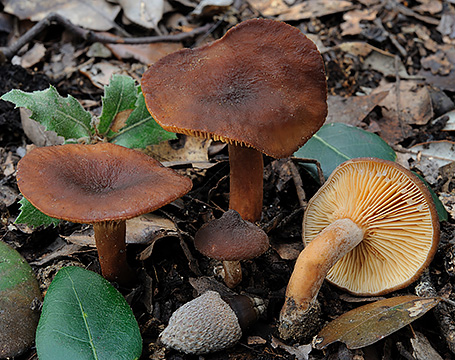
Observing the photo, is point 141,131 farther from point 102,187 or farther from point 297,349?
point 297,349

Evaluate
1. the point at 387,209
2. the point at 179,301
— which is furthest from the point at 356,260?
the point at 179,301

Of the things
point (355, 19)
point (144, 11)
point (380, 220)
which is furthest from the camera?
point (355, 19)

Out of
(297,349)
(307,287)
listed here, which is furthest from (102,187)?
(297,349)

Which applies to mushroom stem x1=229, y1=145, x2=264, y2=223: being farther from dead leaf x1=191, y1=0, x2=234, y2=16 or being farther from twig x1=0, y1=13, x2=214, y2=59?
dead leaf x1=191, y1=0, x2=234, y2=16

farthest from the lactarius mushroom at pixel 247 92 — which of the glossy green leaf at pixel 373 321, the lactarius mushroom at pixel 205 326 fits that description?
the glossy green leaf at pixel 373 321

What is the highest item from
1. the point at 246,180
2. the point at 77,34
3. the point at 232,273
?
the point at 77,34

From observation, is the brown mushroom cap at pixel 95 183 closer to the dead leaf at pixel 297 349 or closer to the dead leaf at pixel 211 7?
the dead leaf at pixel 297 349

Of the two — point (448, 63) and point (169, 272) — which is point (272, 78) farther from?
point (448, 63)
